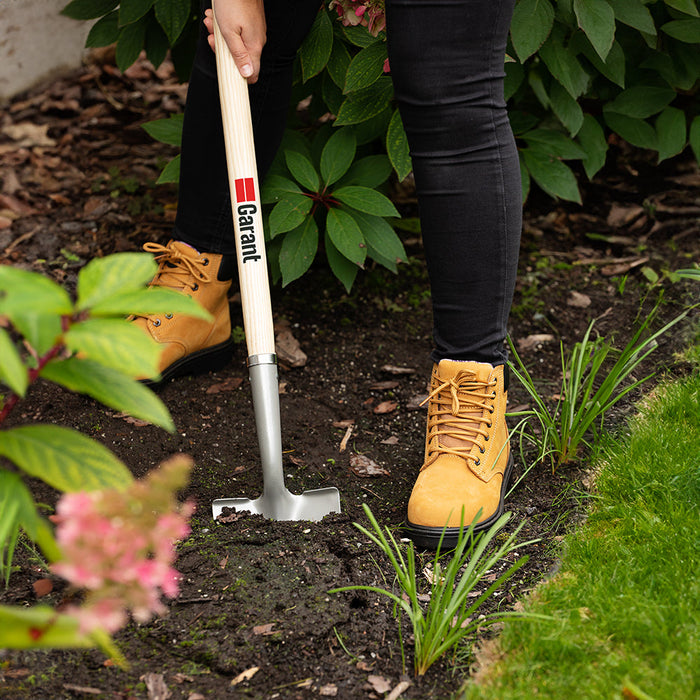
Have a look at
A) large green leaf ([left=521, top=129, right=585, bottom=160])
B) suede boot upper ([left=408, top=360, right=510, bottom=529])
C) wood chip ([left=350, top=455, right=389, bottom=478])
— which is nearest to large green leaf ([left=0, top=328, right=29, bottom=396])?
suede boot upper ([left=408, top=360, right=510, bottom=529])

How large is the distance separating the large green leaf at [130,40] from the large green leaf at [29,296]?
→ 181 cm

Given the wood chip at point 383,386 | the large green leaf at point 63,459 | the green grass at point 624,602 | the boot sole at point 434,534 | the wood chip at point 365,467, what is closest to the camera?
the large green leaf at point 63,459

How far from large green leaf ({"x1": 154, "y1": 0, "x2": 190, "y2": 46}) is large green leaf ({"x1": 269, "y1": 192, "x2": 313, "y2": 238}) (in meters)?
0.55

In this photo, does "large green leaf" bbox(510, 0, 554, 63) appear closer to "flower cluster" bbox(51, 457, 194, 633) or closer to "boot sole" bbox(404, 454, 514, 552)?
"boot sole" bbox(404, 454, 514, 552)

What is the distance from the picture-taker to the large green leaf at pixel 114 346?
69 cm

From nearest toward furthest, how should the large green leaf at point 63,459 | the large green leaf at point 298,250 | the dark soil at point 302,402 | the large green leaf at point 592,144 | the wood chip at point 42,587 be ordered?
1. the large green leaf at point 63,459
2. the dark soil at point 302,402
3. the wood chip at point 42,587
4. the large green leaf at point 298,250
5. the large green leaf at point 592,144

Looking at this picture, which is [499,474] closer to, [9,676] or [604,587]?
[604,587]

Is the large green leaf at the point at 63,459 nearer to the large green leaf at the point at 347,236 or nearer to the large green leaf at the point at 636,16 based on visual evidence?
the large green leaf at the point at 347,236

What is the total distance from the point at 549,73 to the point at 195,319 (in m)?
1.30

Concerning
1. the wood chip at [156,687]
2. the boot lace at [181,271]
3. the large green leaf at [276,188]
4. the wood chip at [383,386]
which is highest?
the large green leaf at [276,188]

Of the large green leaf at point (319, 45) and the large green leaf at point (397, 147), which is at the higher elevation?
the large green leaf at point (319, 45)

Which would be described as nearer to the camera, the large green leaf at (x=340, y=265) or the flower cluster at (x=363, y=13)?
the flower cluster at (x=363, y=13)

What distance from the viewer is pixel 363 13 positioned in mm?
1824

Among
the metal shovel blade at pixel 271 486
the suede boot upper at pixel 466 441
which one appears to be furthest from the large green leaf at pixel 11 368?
the suede boot upper at pixel 466 441
